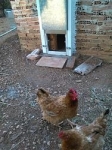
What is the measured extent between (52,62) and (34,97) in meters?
1.18

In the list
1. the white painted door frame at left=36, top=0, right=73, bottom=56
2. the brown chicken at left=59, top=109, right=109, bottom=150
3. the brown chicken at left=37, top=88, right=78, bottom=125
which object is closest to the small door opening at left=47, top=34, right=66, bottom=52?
the white painted door frame at left=36, top=0, right=73, bottom=56

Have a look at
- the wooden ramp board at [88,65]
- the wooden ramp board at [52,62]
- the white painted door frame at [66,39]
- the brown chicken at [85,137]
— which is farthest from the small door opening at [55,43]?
the brown chicken at [85,137]

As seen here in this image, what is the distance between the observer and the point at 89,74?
13.5ft

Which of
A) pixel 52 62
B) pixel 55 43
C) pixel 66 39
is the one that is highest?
pixel 66 39

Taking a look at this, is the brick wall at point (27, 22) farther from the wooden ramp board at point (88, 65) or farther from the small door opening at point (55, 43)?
the wooden ramp board at point (88, 65)

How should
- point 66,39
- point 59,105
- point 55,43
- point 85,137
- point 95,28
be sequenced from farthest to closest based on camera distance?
point 55,43
point 66,39
point 95,28
point 59,105
point 85,137

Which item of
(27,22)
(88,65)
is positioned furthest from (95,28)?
(27,22)

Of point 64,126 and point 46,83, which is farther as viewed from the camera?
point 46,83

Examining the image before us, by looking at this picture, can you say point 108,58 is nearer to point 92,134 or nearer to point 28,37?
point 28,37

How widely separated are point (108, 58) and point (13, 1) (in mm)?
2483

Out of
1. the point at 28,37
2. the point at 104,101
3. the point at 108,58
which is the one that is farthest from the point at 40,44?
the point at 104,101

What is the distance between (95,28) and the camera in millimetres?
4199

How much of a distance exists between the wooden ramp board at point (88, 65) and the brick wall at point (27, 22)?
1303 millimetres

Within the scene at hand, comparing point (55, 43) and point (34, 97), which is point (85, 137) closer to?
point (34, 97)
